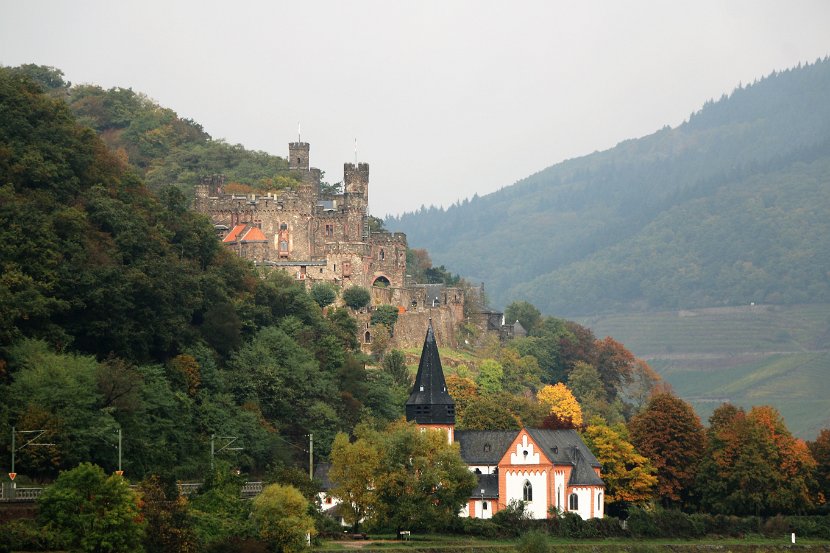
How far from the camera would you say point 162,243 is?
87.6 meters

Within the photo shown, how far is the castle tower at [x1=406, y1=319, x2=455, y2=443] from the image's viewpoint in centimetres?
8575

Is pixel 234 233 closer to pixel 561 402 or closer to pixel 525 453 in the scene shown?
pixel 561 402

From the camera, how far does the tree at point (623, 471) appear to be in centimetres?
8688

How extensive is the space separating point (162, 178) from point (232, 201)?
17236 millimetres

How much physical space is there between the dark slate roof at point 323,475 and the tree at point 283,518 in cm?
1043

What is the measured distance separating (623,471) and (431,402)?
9861 mm

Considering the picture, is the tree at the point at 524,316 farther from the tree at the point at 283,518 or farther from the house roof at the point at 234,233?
the tree at the point at 283,518

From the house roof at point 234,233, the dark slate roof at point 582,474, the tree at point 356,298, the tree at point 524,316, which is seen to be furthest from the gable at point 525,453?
the tree at point 524,316

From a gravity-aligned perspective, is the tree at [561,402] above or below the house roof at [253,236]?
below

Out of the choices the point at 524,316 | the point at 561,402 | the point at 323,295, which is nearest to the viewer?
the point at 561,402

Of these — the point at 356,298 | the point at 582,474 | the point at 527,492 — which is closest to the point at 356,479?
the point at 527,492

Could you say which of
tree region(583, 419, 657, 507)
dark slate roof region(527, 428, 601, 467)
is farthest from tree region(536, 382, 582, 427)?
dark slate roof region(527, 428, 601, 467)

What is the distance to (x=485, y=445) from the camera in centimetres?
8462

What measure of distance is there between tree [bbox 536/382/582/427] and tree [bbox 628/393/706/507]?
14765mm
